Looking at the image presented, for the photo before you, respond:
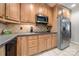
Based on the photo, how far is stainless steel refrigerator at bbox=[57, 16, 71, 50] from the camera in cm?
318

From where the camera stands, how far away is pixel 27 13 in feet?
9.05

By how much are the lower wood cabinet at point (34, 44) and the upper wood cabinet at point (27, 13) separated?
1.91ft

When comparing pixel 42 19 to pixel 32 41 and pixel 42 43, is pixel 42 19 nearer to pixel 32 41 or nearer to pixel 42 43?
pixel 42 43

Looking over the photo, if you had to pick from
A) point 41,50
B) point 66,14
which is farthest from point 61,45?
point 66,14

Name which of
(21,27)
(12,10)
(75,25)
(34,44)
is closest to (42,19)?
(21,27)

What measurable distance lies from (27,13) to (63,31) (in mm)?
1346

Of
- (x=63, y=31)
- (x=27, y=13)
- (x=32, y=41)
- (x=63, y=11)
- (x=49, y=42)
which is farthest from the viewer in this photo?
(x=63, y=11)

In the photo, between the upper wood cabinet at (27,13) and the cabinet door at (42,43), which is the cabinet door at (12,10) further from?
the cabinet door at (42,43)

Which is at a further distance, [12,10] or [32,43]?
[32,43]

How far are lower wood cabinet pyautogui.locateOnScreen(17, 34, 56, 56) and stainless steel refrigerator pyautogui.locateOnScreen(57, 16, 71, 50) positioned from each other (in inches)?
8.2

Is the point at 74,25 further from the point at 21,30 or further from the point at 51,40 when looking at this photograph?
the point at 21,30

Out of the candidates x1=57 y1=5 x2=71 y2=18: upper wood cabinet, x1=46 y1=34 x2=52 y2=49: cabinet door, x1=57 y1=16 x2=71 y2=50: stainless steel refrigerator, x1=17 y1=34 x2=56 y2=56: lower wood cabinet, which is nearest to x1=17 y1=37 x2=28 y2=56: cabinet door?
x1=17 y1=34 x2=56 y2=56: lower wood cabinet

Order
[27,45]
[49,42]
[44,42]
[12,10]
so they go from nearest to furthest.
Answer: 1. [12,10]
2. [27,45]
3. [44,42]
4. [49,42]

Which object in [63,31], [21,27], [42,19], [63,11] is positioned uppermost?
[63,11]
